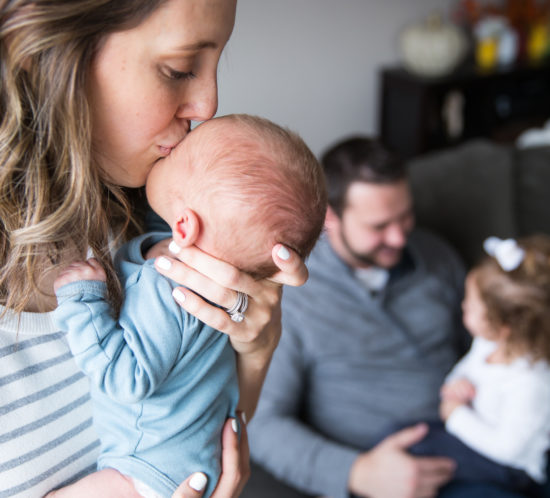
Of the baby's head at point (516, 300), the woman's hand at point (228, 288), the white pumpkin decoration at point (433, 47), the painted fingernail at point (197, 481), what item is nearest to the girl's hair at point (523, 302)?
the baby's head at point (516, 300)

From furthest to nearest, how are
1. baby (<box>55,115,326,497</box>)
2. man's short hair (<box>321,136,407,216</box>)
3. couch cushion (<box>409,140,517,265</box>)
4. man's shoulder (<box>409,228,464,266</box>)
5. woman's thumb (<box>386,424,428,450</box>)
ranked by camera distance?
couch cushion (<box>409,140,517,265</box>)
man's shoulder (<box>409,228,464,266</box>)
man's short hair (<box>321,136,407,216</box>)
woman's thumb (<box>386,424,428,450</box>)
baby (<box>55,115,326,497</box>)

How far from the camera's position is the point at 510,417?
5.57 feet

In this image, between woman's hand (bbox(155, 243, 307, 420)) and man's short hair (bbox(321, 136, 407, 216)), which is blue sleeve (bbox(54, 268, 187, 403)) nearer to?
woman's hand (bbox(155, 243, 307, 420))

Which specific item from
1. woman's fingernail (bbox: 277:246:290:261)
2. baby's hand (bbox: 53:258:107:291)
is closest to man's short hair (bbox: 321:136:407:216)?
woman's fingernail (bbox: 277:246:290:261)

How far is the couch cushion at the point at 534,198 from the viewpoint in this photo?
2418mm

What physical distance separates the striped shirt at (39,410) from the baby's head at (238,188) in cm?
25

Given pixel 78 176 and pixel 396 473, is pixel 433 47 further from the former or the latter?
pixel 78 176

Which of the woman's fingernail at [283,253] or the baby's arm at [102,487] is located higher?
the woman's fingernail at [283,253]

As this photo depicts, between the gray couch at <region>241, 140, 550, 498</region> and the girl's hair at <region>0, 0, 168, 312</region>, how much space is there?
5.89 ft

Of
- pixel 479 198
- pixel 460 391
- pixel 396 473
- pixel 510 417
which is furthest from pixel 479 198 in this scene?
pixel 396 473

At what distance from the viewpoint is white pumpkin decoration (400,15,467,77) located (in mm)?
3559

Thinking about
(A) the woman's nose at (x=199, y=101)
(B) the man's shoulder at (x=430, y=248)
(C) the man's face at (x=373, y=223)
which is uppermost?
(A) the woman's nose at (x=199, y=101)

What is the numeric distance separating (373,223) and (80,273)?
4.35 feet

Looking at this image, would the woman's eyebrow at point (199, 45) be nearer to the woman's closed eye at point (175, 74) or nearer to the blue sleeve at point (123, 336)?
the woman's closed eye at point (175, 74)
